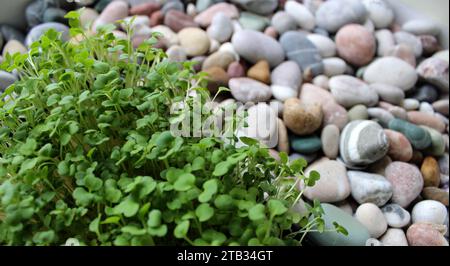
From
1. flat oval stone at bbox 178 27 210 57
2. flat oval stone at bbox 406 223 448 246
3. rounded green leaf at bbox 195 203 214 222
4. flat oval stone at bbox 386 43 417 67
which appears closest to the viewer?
rounded green leaf at bbox 195 203 214 222

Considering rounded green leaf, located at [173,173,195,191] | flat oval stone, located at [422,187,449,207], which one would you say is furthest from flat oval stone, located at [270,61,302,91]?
rounded green leaf, located at [173,173,195,191]

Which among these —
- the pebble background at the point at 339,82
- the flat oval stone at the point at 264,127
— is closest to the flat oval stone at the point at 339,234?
the pebble background at the point at 339,82

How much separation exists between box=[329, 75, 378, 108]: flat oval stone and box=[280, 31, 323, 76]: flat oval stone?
80mm

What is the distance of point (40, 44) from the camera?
0.93 meters

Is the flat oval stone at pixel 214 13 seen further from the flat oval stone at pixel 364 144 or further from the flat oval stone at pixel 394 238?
the flat oval stone at pixel 394 238

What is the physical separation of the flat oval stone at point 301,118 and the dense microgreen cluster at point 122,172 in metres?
0.37

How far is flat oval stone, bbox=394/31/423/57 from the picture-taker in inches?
64.3

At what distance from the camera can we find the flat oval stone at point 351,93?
1380 millimetres

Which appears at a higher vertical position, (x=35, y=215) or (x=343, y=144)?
(x=35, y=215)

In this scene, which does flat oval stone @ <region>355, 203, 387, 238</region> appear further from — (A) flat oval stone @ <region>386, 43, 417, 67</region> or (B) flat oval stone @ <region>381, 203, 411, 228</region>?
(A) flat oval stone @ <region>386, 43, 417, 67</region>

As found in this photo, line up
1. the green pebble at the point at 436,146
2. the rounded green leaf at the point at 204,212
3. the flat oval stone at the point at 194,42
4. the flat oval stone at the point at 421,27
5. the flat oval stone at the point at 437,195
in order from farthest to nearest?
the flat oval stone at the point at 421,27 → the flat oval stone at the point at 194,42 → the green pebble at the point at 436,146 → the flat oval stone at the point at 437,195 → the rounded green leaf at the point at 204,212

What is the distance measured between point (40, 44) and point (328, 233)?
66 centimetres

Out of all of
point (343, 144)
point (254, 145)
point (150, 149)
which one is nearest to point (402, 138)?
point (343, 144)

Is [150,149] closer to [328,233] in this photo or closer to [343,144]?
[328,233]
